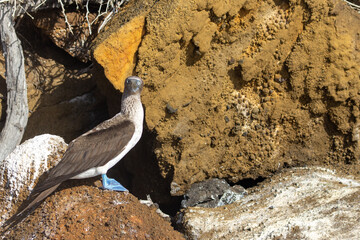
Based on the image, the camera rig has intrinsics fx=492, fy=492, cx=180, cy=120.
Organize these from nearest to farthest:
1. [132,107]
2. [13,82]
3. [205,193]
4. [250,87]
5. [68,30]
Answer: [132,107], [205,193], [250,87], [13,82], [68,30]

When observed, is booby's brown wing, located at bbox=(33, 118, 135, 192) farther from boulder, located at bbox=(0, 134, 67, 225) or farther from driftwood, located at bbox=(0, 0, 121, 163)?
driftwood, located at bbox=(0, 0, 121, 163)

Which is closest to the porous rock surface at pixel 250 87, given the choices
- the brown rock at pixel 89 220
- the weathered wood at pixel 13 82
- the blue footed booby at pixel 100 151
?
the blue footed booby at pixel 100 151

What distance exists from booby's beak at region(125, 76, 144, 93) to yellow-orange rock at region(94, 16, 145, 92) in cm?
28

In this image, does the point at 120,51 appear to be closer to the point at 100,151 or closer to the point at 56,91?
the point at 100,151

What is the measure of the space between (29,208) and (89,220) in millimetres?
763

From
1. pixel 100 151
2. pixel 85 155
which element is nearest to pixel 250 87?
pixel 100 151

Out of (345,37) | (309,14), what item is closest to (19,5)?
(309,14)

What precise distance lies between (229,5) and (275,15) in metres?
0.60

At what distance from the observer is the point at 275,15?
5.61 m

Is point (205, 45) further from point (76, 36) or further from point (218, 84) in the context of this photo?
point (76, 36)

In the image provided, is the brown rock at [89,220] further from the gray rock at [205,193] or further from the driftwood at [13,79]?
the driftwood at [13,79]

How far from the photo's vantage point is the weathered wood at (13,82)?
20.3 ft

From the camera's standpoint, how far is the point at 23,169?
490 centimetres

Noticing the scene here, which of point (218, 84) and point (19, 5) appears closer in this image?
point (218, 84)
